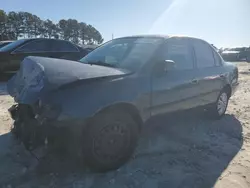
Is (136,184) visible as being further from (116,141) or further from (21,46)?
(21,46)

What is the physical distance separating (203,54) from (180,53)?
82 cm

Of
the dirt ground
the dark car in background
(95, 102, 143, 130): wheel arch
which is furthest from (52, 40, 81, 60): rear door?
(95, 102, 143, 130): wheel arch

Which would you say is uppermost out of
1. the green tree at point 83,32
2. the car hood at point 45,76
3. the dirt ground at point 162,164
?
the green tree at point 83,32

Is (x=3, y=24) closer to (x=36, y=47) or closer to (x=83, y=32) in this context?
(x=83, y=32)

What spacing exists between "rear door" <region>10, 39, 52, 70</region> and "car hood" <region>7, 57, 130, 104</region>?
561 cm

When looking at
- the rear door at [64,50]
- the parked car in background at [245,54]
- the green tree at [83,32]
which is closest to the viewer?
the rear door at [64,50]

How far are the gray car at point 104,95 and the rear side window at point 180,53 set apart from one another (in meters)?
0.02

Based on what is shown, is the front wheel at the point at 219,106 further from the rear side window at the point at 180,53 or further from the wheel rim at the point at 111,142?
the wheel rim at the point at 111,142

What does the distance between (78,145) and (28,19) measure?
2355 inches

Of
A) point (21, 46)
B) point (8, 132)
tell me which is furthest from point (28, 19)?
point (8, 132)

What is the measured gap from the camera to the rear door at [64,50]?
9461 mm

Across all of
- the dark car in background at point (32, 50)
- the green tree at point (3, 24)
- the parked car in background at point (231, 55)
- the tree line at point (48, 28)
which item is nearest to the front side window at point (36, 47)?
the dark car in background at point (32, 50)

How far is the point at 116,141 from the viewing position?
311 centimetres

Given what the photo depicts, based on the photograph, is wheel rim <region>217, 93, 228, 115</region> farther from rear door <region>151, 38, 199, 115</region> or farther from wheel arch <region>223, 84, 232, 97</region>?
rear door <region>151, 38, 199, 115</region>
